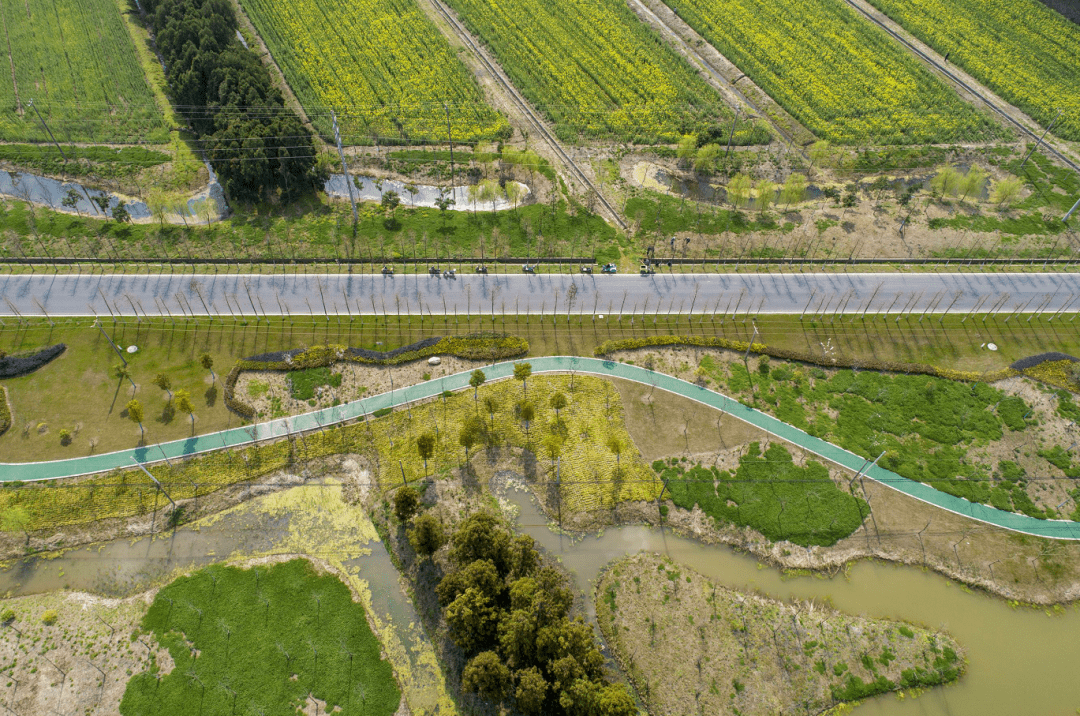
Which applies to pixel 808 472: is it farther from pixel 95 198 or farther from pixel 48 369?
pixel 95 198

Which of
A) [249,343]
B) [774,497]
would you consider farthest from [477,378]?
[774,497]

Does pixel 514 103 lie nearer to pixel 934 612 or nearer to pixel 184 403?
pixel 184 403

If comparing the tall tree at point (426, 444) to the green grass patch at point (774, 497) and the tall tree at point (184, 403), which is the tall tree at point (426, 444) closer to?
the green grass patch at point (774, 497)

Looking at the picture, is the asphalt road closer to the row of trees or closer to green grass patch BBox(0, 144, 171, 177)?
green grass patch BBox(0, 144, 171, 177)

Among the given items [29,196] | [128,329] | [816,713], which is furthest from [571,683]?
[29,196]

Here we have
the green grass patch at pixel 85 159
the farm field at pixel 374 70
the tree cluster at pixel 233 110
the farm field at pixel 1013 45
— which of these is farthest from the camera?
the farm field at pixel 1013 45

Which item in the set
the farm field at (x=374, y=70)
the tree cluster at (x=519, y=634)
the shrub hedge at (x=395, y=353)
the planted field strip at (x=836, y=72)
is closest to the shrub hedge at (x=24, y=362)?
the shrub hedge at (x=395, y=353)
